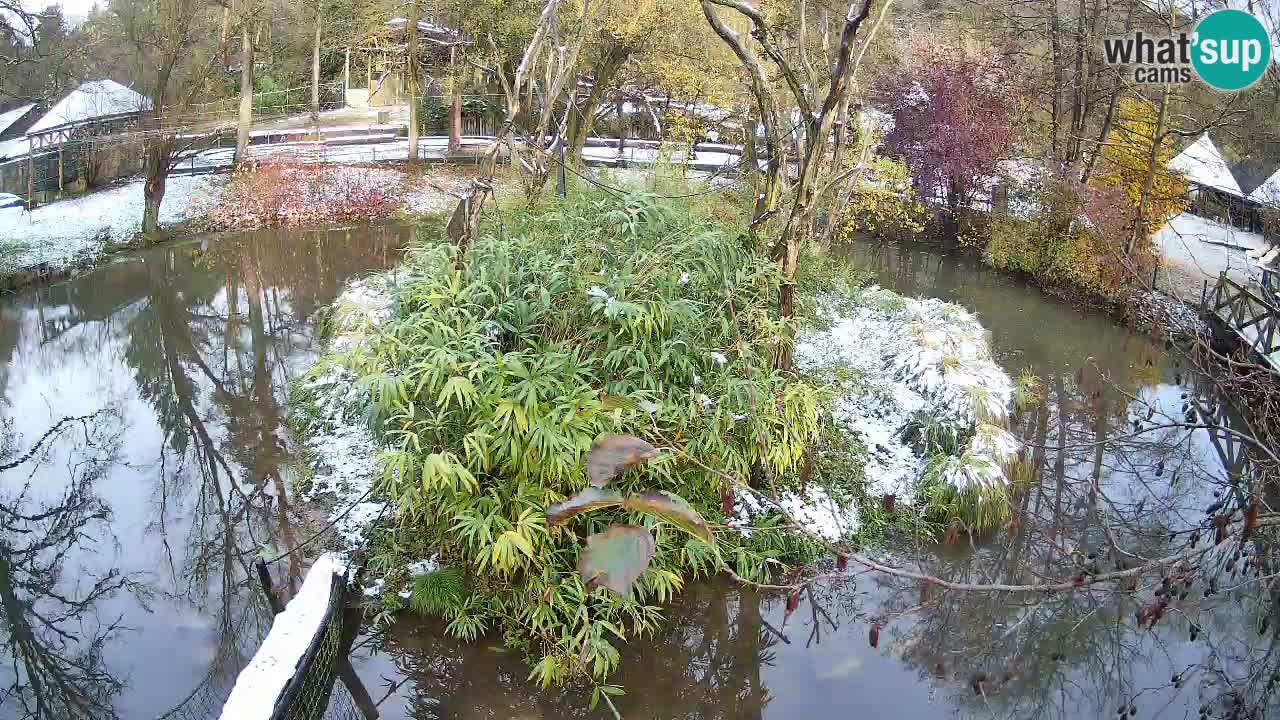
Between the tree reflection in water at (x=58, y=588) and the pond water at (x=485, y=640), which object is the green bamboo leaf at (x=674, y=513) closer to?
the pond water at (x=485, y=640)

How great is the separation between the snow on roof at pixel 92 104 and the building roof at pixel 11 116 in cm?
62

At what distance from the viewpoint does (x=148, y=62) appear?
47.0ft

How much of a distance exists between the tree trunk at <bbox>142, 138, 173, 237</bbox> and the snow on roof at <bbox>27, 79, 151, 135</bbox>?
368 centimetres

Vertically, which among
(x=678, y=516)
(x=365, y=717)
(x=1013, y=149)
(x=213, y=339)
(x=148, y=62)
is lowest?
(x=365, y=717)

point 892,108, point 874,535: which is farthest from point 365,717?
point 892,108

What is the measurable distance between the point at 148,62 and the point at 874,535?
13.1 m

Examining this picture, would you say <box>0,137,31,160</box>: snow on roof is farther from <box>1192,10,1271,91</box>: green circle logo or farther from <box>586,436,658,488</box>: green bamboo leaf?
<box>586,436,658,488</box>: green bamboo leaf

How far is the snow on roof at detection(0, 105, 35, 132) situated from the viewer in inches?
661

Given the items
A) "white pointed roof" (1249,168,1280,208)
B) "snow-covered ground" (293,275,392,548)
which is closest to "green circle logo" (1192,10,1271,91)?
"white pointed roof" (1249,168,1280,208)

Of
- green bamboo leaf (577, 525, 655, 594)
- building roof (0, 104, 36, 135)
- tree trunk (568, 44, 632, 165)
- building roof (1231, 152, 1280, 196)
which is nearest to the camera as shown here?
green bamboo leaf (577, 525, 655, 594)

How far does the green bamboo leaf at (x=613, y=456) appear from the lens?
4.13ft

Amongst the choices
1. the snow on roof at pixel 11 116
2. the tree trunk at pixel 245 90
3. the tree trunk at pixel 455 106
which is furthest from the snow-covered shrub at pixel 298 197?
the snow on roof at pixel 11 116

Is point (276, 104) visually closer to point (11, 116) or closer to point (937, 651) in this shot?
point (11, 116)

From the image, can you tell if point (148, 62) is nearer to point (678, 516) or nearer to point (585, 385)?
point (585, 385)
